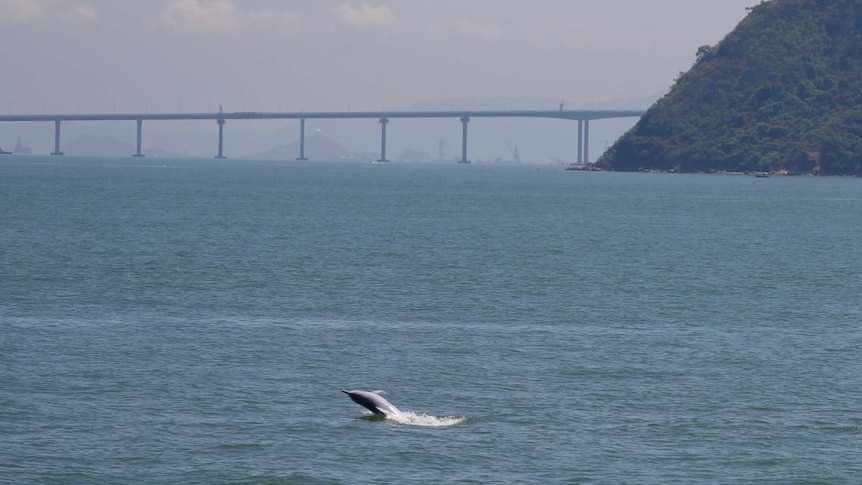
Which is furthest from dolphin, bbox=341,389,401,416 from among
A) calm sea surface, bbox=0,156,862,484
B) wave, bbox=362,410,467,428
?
calm sea surface, bbox=0,156,862,484

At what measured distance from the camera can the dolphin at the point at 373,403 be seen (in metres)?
32.0

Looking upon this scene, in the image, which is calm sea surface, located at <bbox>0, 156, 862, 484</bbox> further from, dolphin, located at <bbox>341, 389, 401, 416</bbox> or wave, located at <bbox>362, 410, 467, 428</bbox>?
dolphin, located at <bbox>341, 389, 401, 416</bbox>

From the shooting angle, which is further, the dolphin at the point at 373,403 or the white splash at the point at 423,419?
the dolphin at the point at 373,403

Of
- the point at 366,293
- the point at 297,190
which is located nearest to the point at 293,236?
the point at 366,293

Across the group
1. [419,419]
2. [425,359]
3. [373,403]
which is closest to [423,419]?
[419,419]

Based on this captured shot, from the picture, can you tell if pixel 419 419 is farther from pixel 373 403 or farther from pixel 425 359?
pixel 425 359

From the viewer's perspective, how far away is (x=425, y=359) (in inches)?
1535

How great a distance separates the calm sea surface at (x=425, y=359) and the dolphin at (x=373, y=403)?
1.40 feet

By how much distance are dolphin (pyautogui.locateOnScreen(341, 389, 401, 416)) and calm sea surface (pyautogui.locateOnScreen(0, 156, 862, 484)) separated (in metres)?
0.43

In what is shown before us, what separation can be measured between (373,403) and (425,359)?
7091 mm

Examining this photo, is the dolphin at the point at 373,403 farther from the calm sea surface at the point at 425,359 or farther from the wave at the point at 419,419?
the calm sea surface at the point at 425,359

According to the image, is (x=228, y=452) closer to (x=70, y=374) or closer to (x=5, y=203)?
(x=70, y=374)

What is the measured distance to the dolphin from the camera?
32.0 metres

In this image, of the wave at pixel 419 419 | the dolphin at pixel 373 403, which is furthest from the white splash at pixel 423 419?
the dolphin at pixel 373 403
